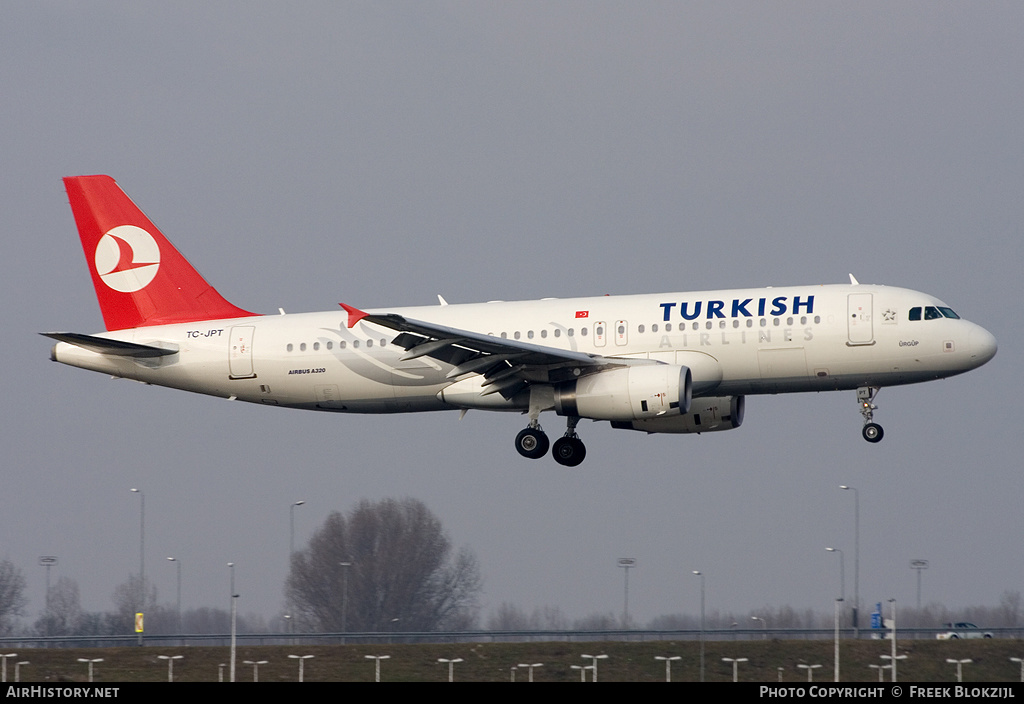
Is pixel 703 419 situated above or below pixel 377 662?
above

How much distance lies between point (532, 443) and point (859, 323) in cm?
1144

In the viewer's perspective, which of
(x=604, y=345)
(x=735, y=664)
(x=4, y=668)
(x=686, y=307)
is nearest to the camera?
(x=686, y=307)

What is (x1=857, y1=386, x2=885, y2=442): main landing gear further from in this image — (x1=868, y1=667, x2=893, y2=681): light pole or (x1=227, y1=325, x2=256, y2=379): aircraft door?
(x1=227, y1=325, x2=256, y2=379): aircraft door

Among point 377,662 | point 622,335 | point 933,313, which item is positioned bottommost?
point 377,662

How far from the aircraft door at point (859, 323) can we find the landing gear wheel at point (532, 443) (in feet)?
35.1

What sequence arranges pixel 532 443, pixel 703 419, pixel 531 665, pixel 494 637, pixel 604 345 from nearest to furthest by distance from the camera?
pixel 604 345 < pixel 532 443 < pixel 703 419 < pixel 531 665 < pixel 494 637

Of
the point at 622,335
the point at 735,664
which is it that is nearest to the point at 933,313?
the point at 622,335

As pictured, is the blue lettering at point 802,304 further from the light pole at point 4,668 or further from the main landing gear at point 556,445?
the light pole at point 4,668

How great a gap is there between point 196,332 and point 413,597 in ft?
185

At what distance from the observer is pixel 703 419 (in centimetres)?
4800

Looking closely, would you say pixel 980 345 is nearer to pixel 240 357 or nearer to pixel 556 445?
pixel 556 445

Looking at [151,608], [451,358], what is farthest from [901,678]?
[151,608]

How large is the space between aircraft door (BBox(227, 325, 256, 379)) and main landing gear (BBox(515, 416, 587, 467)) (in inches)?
378

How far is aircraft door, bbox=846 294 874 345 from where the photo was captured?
139 ft
